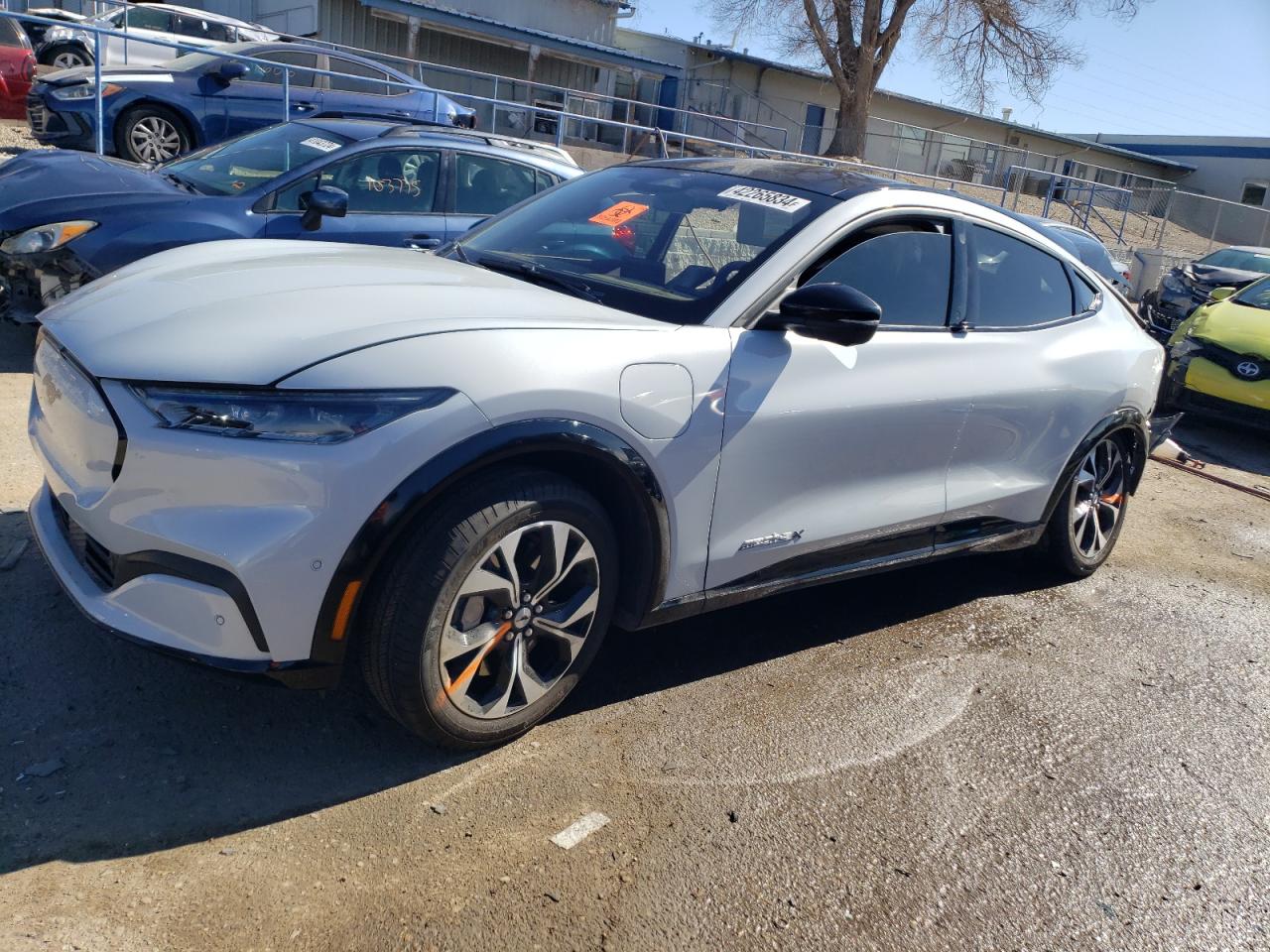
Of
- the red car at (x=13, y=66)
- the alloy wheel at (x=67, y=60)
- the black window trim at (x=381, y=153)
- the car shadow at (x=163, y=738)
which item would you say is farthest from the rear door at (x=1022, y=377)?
the alloy wheel at (x=67, y=60)

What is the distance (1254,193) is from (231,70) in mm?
52745

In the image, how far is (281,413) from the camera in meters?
2.52

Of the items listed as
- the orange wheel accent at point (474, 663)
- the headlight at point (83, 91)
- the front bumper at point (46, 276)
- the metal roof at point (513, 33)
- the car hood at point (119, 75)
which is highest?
the metal roof at point (513, 33)

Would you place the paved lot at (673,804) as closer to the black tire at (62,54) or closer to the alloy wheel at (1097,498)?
the alloy wheel at (1097,498)

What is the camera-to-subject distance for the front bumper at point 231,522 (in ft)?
8.13

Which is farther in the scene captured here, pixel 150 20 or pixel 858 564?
pixel 150 20

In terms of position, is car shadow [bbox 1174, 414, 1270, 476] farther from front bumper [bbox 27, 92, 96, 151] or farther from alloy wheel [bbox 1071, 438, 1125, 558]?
front bumper [bbox 27, 92, 96, 151]

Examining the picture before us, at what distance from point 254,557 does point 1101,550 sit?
4.21m

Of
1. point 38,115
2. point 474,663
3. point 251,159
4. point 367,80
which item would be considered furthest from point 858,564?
point 38,115

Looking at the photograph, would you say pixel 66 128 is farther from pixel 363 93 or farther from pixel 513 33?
pixel 513 33

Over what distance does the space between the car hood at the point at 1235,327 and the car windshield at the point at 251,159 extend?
24.1 feet

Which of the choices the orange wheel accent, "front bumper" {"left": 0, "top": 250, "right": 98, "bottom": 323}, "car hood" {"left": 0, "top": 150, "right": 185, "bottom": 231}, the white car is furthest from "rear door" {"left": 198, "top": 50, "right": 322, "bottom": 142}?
the orange wheel accent

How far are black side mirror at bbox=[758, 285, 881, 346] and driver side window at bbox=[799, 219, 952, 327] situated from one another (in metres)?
0.23

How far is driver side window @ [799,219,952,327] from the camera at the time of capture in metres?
3.61
